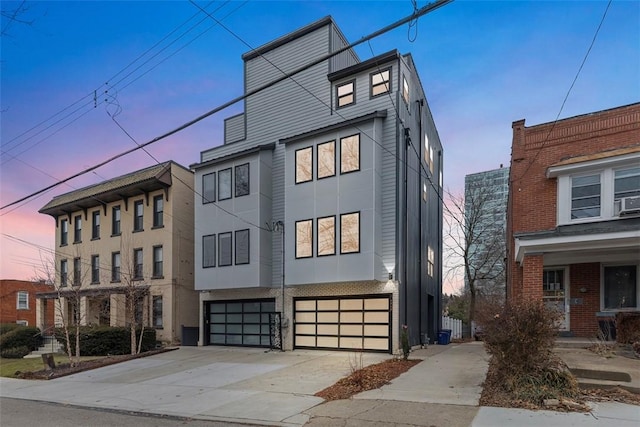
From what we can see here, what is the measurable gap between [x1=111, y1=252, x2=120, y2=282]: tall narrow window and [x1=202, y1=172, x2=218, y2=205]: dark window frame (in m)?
7.90

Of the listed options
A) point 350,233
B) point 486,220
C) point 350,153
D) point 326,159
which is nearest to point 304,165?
point 326,159

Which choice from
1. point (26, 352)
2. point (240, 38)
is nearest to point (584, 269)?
point (240, 38)

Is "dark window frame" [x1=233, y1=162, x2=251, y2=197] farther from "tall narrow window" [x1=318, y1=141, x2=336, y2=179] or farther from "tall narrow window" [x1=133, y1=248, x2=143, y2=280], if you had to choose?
"tall narrow window" [x1=133, y1=248, x2=143, y2=280]

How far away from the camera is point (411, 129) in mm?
17938

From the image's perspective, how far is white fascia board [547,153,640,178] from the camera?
40.5ft

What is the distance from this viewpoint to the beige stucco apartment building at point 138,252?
22.2 m

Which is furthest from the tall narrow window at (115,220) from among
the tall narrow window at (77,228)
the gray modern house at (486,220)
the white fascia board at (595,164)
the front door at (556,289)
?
the white fascia board at (595,164)

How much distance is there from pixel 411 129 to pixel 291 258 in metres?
7.15

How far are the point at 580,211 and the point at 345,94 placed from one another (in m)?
9.28

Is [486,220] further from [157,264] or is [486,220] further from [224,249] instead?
[157,264]

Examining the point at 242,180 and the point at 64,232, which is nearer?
the point at 242,180

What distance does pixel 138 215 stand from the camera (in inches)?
947

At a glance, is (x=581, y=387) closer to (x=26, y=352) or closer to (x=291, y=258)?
(x=291, y=258)

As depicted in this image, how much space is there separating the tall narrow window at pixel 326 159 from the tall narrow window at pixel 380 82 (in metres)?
2.56
